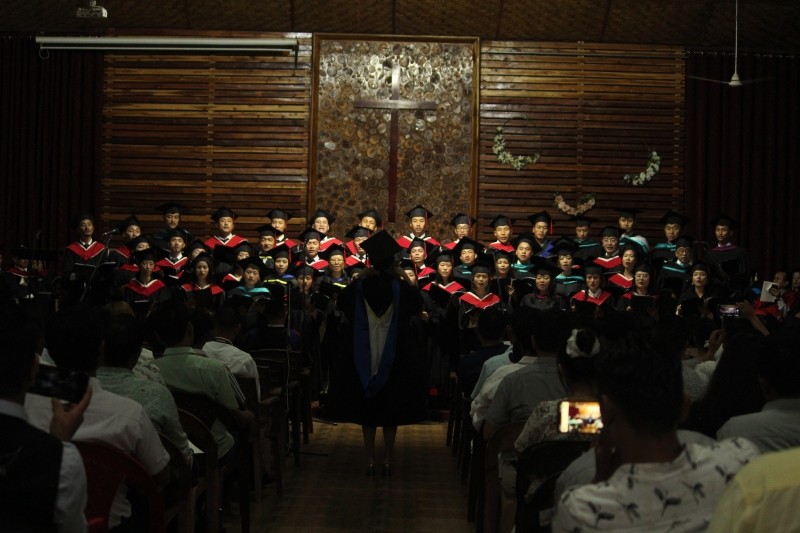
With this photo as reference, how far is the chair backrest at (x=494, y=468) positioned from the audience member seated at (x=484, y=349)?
1.44 m

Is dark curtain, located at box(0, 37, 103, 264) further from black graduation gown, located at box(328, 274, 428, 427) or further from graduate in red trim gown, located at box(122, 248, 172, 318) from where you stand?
black graduation gown, located at box(328, 274, 428, 427)

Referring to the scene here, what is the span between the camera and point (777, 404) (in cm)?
284

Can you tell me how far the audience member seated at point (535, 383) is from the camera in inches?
161

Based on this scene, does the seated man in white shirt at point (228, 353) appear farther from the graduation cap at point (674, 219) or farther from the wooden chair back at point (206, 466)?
the graduation cap at point (674, 219)

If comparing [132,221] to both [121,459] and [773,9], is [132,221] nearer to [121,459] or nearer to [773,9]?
[773,9]

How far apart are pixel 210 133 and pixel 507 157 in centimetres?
398

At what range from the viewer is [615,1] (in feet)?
44.5

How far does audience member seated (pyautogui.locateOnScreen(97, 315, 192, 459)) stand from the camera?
11.3 feet

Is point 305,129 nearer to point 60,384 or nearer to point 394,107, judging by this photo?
point 394,107

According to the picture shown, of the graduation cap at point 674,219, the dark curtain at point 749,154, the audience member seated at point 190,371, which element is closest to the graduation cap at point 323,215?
the graduation cap at point 674,219

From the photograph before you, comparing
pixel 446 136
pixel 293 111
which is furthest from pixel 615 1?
pixel 293 111

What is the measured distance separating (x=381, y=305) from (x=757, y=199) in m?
8.49

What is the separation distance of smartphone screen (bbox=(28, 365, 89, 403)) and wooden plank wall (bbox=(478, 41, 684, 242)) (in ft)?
39.1

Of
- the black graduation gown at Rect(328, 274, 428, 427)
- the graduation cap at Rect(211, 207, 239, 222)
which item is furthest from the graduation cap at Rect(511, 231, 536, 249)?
the black graduation gown at Rect(328, 274, 428, 427)
